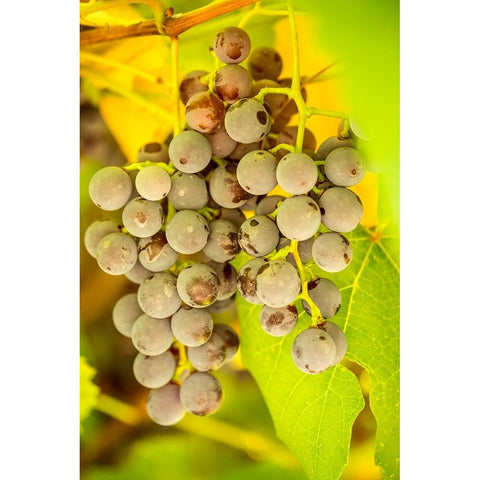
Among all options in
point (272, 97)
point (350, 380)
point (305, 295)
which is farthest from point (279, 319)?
point (272, 97)

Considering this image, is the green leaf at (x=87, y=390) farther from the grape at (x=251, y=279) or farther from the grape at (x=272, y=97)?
the grape at (x=272, y=97)

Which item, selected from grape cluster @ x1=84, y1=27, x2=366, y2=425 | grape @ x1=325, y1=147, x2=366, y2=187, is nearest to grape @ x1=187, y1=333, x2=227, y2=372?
grape cluster @ x1=84, y1=27, x2=366, y2=425

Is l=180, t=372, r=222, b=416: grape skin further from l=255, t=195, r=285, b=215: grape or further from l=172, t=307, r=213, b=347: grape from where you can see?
l=255, t=195, r=285, b=215: grape

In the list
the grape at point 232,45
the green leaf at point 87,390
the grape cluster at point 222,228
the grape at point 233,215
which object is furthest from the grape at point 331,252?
the green leaf at point 87,390

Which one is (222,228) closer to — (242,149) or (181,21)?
(242,149)
